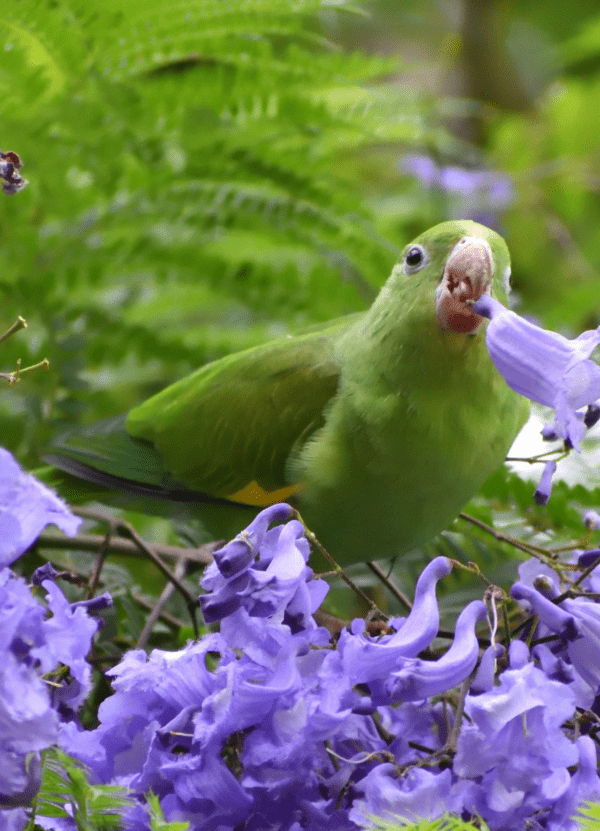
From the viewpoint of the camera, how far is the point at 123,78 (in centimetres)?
117

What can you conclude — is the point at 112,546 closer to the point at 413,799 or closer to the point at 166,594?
the point at 166,594

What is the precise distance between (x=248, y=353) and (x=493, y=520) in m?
0.31

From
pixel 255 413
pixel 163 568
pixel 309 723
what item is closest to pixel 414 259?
pixel 255 413

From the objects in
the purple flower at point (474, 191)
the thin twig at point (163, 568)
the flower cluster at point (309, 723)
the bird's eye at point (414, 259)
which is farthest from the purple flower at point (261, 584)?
the purple flower at point (474, 191)

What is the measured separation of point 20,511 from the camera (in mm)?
414

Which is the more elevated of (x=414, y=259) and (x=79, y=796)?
(x=414, y=259)

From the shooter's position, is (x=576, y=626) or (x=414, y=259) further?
(x=414, y=259)

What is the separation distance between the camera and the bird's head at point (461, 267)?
27.9 inches

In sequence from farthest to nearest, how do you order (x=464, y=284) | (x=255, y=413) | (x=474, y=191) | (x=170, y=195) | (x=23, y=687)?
(x=474, y=191), (x=170, y=195), (x=255, y=413), (x=464, y=284), (x=23, y=687)

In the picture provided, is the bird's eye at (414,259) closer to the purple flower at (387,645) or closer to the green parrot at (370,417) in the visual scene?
the green parrot at (370,417)

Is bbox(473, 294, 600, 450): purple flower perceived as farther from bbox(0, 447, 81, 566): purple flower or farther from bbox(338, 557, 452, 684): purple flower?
bbox(0, 447, 81, 566): purple flower

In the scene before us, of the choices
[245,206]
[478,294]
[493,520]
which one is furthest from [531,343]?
[245,206]

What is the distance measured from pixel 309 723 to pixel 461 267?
1.30ft

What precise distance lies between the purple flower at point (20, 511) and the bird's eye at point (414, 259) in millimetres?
464
